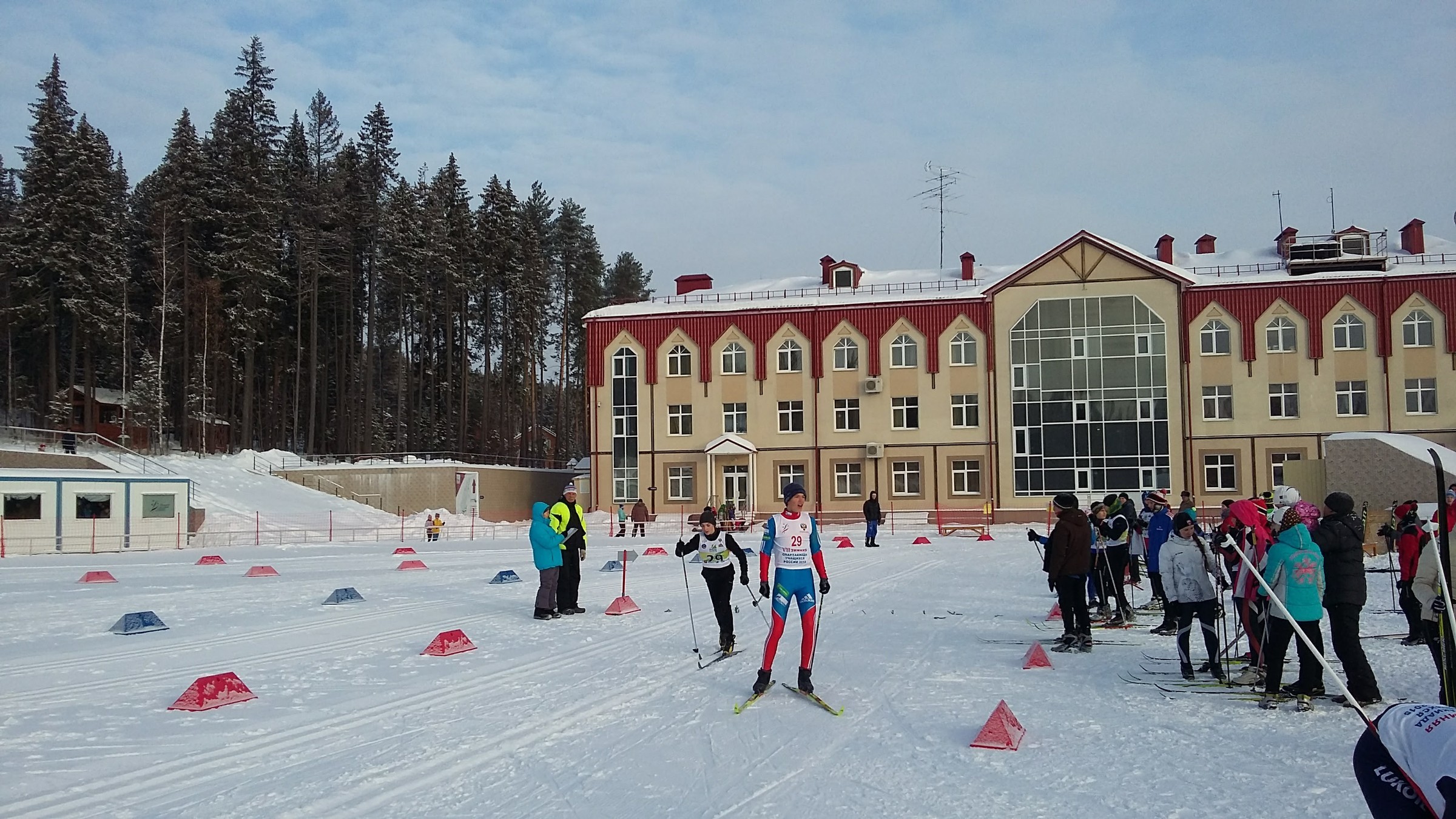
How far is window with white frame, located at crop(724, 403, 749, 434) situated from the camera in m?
53.7

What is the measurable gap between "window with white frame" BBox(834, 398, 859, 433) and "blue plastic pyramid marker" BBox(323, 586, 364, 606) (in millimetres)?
36688

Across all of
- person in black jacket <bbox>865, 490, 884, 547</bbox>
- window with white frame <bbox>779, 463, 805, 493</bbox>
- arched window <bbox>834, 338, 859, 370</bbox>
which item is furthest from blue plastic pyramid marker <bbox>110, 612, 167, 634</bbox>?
arched window <bbox>834, 338, 859, 370</bbox>

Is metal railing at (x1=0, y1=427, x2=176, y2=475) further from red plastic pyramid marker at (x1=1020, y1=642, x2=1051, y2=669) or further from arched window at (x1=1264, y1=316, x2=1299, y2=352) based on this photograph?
arched window at (x1=1264, y1=316, x2=1299, y2=352)

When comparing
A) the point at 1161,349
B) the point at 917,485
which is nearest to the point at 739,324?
the point at 917,485

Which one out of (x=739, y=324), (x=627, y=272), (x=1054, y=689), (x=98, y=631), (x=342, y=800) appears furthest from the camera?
(x=627, y=272)

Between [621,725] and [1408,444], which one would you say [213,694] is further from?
[1408,444]

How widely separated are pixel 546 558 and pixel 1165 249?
50.0m

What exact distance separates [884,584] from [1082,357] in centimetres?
3382

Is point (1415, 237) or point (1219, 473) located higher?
point (1415, 237)

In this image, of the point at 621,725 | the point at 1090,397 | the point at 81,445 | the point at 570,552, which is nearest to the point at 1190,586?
the point at 621,725

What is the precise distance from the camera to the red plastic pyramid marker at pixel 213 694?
927 centimetres

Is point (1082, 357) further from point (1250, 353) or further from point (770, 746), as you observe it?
point (770, 746)

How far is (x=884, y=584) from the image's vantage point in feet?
66.3

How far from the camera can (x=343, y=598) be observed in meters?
17.7
